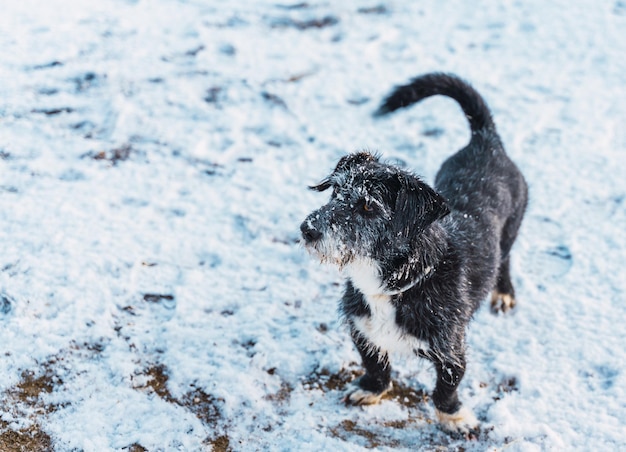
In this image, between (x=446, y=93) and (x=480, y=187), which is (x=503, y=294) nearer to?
(x=480, y=187)

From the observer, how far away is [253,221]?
525cm

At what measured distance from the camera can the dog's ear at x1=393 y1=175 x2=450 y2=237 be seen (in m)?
3.17

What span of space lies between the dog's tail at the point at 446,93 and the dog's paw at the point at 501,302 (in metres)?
1.28

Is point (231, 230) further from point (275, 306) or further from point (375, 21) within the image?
point (375, 21)

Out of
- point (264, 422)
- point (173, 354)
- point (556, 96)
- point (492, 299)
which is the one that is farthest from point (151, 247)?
point (556, 96)

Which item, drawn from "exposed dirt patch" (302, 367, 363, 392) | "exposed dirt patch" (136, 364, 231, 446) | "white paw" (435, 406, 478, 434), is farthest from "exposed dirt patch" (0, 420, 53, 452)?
"white paw" (435, 406, 478, 434)

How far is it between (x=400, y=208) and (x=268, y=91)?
4.25 metres

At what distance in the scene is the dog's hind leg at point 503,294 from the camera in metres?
4.66

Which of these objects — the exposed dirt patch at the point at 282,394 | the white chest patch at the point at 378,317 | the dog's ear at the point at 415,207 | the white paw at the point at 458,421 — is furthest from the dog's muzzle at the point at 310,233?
the white paw at the point at 458,421

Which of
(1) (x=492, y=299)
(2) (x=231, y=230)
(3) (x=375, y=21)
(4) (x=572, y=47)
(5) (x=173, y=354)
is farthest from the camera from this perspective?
(3) (x=375, y=21)

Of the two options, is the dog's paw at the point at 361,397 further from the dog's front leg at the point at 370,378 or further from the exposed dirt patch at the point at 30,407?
the exposed dirt patch at the point at 30,407

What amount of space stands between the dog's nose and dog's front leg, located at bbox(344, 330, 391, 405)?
2.53 feet

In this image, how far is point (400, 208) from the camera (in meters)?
3.22

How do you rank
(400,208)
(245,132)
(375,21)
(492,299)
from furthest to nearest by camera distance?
(375,21) < (245,132) < (492,299) < (400,208)
